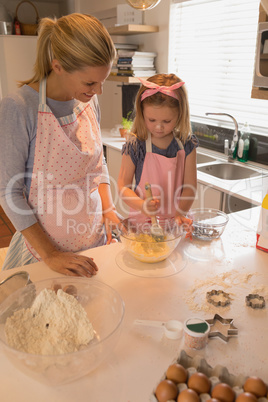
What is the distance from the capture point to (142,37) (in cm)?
327

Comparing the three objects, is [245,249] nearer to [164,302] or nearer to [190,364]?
[164,302]

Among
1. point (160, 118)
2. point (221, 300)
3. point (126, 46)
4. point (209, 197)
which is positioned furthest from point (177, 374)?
point (126, 46)

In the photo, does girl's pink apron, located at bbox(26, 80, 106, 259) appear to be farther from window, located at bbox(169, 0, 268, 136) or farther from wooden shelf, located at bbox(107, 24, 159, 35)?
wooden shelf, located at bbox(107, 24, 159, 35)

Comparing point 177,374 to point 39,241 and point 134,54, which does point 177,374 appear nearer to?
point 39,241

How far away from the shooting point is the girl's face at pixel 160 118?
1.37 metres

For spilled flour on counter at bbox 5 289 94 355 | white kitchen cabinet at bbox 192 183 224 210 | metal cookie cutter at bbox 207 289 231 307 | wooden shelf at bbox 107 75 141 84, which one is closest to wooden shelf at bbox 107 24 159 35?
wooden shelf at bbox 107 75 141 84

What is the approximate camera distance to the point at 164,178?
1.59 meters

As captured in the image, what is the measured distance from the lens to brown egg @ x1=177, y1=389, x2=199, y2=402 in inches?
23.9

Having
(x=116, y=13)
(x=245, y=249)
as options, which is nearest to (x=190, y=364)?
(x=245, y=249)

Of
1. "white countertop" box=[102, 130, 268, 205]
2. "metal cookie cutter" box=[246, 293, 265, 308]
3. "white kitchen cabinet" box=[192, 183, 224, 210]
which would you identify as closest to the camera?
"metal cookie cutter" box=[246, 293, 265, 308]

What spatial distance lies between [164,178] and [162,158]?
97mm

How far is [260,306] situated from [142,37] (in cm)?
296

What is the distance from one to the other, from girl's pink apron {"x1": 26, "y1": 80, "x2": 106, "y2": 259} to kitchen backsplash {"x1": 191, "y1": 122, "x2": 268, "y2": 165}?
143cm

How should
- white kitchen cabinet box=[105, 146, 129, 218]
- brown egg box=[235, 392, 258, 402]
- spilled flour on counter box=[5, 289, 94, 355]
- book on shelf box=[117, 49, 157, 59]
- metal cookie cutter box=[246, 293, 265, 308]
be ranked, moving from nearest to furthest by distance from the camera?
brown egg box=[235, 392, 258, 402] < spilled flour on counter box=[5, 289, 94, 355] < metal cookie cutter box=[246, 293, 265, 308] < white kitchen cabinet box=[105, 146, 129, 218] < book on shelf box=[117, 49, 157, 59]
